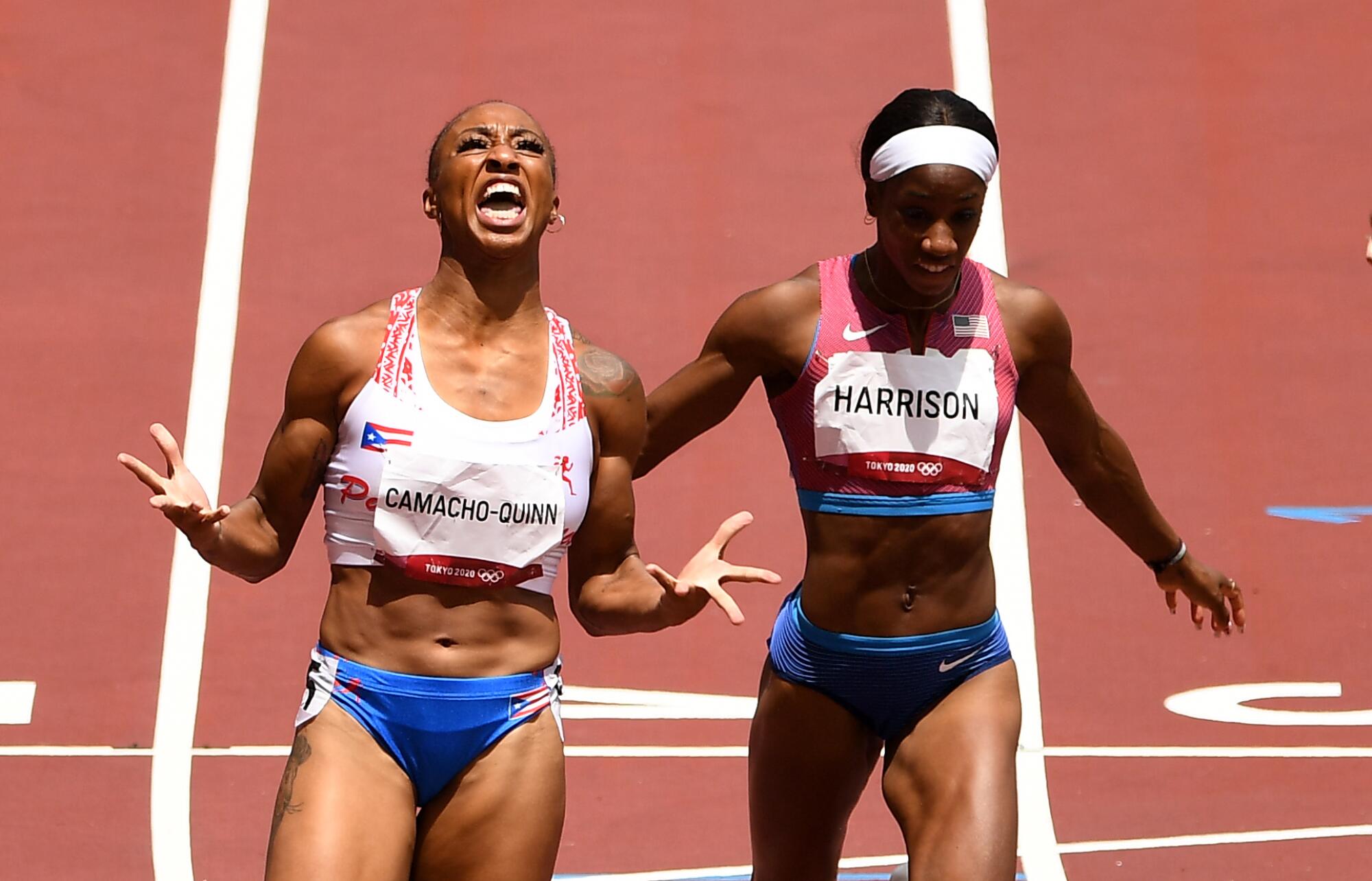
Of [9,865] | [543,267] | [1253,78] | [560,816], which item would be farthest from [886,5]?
[560,816]

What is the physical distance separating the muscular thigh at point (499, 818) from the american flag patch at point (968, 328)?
152cm

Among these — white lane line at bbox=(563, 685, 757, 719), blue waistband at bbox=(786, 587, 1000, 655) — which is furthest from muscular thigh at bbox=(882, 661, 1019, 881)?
white lane line at bbox=(563, 685, 757, 719)

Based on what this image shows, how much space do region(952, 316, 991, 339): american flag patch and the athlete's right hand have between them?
1.89 metres

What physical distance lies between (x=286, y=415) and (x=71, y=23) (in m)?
7.02

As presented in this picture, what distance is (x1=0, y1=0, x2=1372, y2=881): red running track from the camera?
284 inches

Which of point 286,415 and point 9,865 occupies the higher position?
point 286,415

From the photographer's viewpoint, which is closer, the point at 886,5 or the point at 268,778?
the point at 268,778

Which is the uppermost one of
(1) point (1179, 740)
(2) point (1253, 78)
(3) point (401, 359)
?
(2) point (1253, 78)

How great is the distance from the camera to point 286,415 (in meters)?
4.19

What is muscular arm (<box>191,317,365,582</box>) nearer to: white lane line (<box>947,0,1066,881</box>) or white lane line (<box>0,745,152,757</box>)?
white lane line (<box>947,0,1066,881</box>)

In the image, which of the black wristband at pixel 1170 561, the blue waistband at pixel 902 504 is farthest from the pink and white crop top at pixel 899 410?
the black wristband at pixel 1170 561

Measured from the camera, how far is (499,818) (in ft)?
13.2

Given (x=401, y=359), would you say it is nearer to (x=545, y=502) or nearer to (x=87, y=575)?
(x=545, y=502)

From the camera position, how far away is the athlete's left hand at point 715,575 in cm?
393
